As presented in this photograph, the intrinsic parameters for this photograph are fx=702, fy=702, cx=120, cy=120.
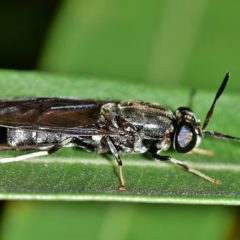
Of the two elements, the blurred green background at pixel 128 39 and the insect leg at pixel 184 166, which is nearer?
the insect leg at pixel 184 166

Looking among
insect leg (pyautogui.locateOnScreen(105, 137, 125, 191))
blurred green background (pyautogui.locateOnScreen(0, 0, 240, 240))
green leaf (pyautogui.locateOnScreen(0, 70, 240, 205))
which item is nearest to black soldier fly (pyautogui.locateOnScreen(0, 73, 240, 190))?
insect leg (pyautogui.locateOnScreen(105, 137, 125, 191))

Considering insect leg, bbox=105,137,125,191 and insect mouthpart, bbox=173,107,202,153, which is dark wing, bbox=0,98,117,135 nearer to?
insect leg, bbox=105,137,125,191

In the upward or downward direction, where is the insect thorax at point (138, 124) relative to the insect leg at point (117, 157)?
upward

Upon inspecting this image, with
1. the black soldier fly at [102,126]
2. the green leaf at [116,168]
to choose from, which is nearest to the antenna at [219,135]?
the black soldier fly at [102,126]

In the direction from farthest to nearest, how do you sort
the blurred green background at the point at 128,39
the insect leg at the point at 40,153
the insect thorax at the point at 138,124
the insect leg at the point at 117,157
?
the blurred green background at the point at 128,39 < the insect thorax at the point at 138,124 < the insect leg at the point at 40,153 < the insect leg at the point at 117,157

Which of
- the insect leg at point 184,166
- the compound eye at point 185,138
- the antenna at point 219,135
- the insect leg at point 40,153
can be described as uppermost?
the antenna at point 219,135

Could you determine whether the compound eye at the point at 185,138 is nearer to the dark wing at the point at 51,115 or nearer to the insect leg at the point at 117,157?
the insect leg at the point at 117,157
